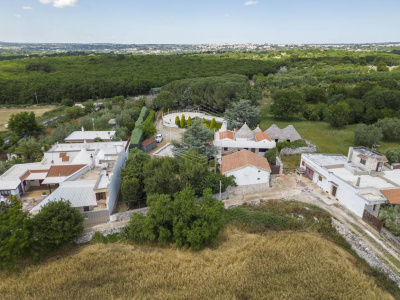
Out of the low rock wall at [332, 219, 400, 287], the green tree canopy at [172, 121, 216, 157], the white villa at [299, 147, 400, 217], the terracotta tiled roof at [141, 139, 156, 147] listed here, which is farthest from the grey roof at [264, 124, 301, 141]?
the low rock wall at [332, 219, 400, 287]

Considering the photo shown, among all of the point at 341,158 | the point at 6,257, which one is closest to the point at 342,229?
the point at 341,158

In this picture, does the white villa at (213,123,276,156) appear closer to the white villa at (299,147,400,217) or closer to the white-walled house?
the white villa at (299,147,400,217)

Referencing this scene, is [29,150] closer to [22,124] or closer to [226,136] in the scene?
[22,124]

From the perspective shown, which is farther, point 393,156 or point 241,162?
point 393,156

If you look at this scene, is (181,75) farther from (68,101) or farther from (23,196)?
(23,196)

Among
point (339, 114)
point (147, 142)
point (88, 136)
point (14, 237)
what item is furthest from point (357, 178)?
point (88, 136)

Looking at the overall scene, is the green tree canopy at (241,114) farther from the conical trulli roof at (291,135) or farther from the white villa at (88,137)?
the white villa at (88,137)
